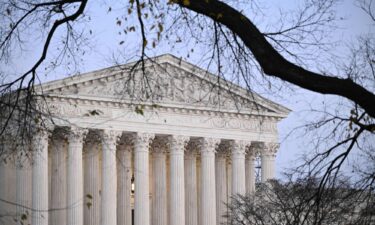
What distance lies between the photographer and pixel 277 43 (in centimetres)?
1914

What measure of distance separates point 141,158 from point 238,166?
33.4ft

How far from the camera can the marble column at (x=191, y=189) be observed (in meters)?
84.1

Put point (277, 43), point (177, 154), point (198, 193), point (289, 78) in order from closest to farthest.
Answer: point (289, 78) → point (277, 43) → point (177, 154) → point (198, 193)

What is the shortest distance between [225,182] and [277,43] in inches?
2690

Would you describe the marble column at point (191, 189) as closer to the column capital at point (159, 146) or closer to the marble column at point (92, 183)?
the column capital at point (159, 146)

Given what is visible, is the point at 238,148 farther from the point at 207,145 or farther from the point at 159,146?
the point at 159,146

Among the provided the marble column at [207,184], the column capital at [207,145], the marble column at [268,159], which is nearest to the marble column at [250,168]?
the marble column at [268,159]

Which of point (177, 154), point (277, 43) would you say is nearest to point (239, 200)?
point (177, 154)

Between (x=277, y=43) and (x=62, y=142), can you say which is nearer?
(x=277, y=43)

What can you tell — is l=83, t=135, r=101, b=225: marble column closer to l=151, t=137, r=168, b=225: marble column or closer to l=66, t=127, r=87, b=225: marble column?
l=66, t=127, r=87, b=225: marble column

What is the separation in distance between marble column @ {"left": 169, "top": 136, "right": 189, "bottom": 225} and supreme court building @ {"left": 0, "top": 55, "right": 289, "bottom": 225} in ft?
0.27

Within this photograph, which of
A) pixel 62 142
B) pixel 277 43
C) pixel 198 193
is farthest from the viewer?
pixel 198 193

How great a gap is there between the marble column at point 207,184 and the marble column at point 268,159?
5.61 m

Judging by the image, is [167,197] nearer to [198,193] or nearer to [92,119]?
[198,193]
